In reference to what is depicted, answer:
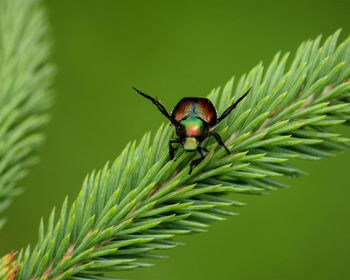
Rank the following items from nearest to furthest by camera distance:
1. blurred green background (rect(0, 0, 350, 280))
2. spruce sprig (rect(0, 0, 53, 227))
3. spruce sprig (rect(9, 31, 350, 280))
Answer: spruce sprig (rect(9, 31, 350, 280))
spruce sprig (rect(0, 0, 53, 227))
blurred green background (rect(0, 0, 350, 280))

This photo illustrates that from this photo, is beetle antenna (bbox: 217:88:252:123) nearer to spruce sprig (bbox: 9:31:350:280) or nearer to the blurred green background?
spruce sprig (bbox: 9:31:350:280)

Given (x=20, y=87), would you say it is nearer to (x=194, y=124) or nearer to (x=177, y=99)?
(x=194, y=124)

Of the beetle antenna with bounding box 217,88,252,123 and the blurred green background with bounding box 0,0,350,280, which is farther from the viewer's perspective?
the blurred green background with bounding box 0,0,350,280

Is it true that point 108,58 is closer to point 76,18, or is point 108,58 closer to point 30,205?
point 76,18

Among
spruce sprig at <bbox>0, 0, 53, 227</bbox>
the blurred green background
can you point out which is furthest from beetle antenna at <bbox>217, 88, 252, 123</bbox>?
the blurred green background

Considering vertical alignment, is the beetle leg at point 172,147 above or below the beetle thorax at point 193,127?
below

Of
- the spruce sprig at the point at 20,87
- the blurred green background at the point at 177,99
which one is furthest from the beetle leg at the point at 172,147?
the blurred green background at the point at 177,99

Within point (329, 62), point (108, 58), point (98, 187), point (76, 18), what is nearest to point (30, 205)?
point (108, 58)

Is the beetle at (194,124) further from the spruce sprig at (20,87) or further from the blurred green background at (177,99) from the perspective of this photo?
the blurred green background at (177,99)
